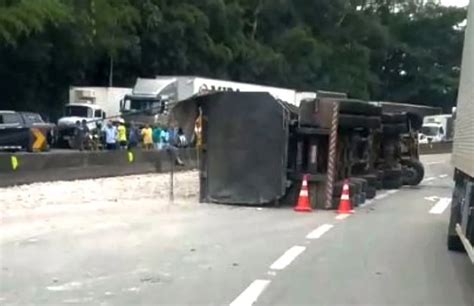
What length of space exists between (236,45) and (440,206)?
170ft

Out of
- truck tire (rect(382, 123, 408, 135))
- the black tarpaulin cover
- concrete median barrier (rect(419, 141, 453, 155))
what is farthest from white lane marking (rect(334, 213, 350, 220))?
concrete median barrier (rect(419, 141, 453, 155))

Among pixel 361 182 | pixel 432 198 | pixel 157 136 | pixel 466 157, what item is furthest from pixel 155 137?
pixel 466 157

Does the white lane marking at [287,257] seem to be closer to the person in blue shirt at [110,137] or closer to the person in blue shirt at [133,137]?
the person in blue shirt at [110,137]

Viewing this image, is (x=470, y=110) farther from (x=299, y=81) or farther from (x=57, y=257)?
(x=299, y=81)

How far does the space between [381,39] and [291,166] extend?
7660 centimetres

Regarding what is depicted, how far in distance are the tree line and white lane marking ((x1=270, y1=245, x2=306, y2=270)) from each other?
127 feet

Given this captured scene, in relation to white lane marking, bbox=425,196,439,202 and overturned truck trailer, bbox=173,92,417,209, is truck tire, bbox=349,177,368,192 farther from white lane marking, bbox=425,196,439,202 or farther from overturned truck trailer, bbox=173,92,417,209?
white lane marking, bbox=425,196,439,202

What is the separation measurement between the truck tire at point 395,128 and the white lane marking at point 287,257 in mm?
15823

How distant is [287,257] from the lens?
13125 millimetres

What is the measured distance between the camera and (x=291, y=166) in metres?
22.3

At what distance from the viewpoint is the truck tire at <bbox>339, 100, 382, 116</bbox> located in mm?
22281

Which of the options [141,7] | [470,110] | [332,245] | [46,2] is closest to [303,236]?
[332,245]

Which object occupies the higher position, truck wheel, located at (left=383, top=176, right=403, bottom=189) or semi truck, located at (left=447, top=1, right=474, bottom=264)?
semi truck, located at (left=447, top=1, right=474, bottom=264)

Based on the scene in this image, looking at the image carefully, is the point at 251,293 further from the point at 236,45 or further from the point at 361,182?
the point at 236,45
